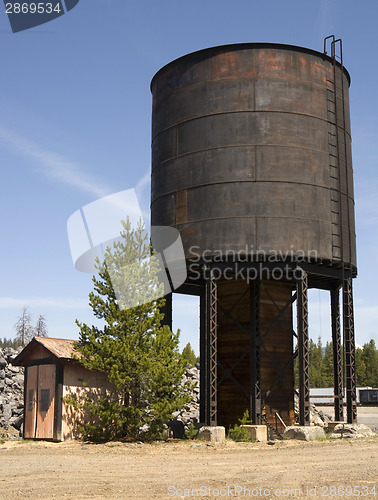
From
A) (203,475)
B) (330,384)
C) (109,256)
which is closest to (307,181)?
(109,256)

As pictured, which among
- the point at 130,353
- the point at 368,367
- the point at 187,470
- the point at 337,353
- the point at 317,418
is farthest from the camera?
the point at 368,367

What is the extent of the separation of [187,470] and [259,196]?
12113 mm

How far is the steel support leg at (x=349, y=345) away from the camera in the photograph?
26156mm

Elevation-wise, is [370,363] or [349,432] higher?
[370,363]

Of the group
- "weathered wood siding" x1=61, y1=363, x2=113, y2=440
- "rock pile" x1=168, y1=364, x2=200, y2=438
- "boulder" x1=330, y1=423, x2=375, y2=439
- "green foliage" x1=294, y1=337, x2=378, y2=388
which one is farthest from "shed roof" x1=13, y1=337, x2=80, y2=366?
"green foliage" x1=294, y1=337, x2=378, y2=388

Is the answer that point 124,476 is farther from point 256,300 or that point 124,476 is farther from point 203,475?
point 256,300

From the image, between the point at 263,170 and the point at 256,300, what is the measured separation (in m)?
5.40

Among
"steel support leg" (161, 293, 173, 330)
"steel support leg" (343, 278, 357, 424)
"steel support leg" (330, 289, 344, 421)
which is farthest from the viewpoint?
"steel support leg" (161, 293, 173, 330)

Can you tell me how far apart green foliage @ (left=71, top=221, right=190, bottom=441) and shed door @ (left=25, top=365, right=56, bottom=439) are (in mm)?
1209

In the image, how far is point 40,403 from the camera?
2453cm

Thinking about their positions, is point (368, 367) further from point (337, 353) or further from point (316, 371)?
point (337, 353)

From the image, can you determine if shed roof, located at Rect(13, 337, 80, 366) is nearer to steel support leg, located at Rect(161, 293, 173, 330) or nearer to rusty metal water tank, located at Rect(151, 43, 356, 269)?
steel support leg, located at Rect(161, 293, 173, 330)

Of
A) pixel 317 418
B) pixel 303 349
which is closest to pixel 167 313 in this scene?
pixel 303 349

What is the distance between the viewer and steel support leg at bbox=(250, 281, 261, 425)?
987 inches
